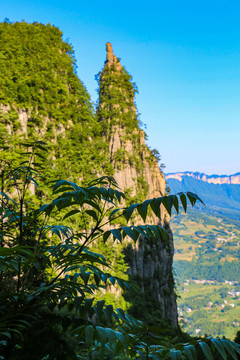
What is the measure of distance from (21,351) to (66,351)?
24 centimetres

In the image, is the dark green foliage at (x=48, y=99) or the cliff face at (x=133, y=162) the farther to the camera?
the cliff face at (x=133, y=162)

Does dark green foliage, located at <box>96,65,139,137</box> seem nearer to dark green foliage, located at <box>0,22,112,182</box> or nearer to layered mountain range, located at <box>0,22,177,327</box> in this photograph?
layered mountain range, located at <box>0,22,177,327</box>

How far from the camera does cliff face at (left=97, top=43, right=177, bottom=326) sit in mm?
22141

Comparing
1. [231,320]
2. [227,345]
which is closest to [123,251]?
[227,345]

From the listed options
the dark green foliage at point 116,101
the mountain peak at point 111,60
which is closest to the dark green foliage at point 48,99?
the dark green foliage at point 116,101

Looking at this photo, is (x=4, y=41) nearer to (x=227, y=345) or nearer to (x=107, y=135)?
(x=107, y=135)

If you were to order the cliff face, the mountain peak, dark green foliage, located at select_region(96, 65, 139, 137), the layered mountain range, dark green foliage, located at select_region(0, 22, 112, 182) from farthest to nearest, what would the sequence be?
the mountain peak, dark green foliage, located at select_region(96, 65, 139, 137), the cliff face, the layered mountain range, dark green foliage, located at select_region(0, 22, 112, 182)

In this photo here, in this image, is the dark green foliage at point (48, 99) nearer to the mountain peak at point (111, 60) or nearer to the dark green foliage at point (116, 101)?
the dark green foliage at point (116, 101)

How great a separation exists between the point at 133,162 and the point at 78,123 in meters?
9.34

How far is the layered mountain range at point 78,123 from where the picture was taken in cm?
1278

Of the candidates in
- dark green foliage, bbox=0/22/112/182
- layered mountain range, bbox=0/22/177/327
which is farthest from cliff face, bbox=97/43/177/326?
→ dark green foliage, bbox=0/22/112/182

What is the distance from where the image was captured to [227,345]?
4.90 feet

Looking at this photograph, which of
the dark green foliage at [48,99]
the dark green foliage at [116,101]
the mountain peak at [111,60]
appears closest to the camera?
the dark green foliage at [48,99]

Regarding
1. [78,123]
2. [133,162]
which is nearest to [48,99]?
[78,123]
